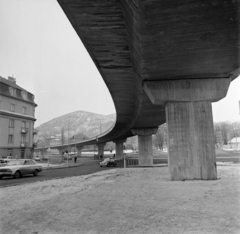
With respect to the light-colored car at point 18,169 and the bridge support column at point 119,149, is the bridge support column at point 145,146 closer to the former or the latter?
the light-colored car at point 18,169

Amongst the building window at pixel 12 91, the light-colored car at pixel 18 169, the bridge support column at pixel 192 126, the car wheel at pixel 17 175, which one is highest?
the building window at pixel 12 91

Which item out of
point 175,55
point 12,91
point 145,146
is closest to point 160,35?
point 175,55

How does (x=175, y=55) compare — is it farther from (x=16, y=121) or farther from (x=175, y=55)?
(x=16, y=121)

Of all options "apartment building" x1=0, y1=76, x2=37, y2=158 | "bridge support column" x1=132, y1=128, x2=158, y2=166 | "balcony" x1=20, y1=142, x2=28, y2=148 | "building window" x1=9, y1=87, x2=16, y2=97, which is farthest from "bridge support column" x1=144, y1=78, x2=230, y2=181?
"balcony" x1=20, y1=142, x2=28, y2=148

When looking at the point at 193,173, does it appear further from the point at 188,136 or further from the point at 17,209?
the point at 17,209

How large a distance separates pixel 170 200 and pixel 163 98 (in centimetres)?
625

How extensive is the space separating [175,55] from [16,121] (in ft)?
144

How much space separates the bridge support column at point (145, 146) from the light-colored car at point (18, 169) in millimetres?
17034

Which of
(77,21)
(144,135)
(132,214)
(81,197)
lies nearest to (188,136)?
(81,197)

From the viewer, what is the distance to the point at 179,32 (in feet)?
22.9

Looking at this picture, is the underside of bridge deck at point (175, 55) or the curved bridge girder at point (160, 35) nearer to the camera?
the curved bridge girder at point (160, 35)

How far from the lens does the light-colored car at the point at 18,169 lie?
59.8 feet

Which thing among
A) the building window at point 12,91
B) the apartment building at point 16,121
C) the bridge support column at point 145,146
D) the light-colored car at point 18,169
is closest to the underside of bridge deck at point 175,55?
the light-colored car at point 18,169

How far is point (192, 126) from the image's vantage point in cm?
1280
